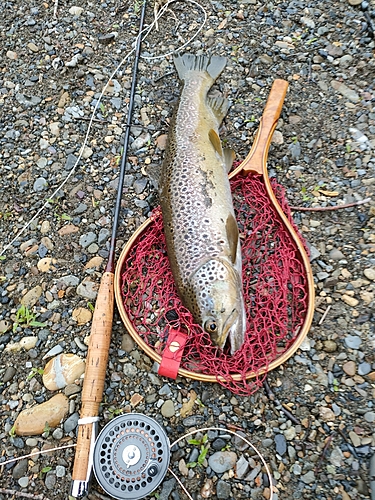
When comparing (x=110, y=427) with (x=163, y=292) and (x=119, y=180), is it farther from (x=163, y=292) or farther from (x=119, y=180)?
(x=119, y=180)

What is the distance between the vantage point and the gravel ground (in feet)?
9.43

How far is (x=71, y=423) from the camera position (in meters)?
3.04

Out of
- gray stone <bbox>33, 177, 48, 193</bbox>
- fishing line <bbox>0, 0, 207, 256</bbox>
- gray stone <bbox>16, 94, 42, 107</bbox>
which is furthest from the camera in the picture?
gray stone <bbox>16, 94, 42, 107</bbox>

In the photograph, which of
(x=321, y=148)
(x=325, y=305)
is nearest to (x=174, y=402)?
(x=325, y=305)

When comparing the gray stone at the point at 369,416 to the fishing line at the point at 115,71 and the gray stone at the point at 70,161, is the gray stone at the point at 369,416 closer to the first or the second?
the fishing line at the point at 115,71

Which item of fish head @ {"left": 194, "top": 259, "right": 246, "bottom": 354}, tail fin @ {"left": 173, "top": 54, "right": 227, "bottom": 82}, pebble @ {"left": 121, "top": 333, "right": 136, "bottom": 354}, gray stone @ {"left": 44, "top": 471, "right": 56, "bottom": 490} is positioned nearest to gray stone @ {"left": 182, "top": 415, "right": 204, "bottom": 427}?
fish head @ {"left": 194, "top": 259, "right": 246, "bottom": 354}

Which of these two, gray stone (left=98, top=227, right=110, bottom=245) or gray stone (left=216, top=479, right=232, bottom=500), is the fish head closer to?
gray stone (left=216, top=479, right=232, bottom=500)

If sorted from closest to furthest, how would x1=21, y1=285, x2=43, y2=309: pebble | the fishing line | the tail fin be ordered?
1. x1=21, y1=285, x2=43, y2=309: pebble
2. the fishing line
3. the tail fin

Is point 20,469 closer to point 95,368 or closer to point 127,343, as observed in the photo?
point 95,368

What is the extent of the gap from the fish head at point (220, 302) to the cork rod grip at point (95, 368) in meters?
0.62

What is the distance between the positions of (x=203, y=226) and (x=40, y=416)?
169 cm

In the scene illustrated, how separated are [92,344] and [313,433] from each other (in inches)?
59.6

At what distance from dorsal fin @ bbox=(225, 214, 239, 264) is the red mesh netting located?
0.85 feet

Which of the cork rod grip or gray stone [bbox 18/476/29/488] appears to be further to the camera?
gray stone [bbox 18/476/29/488]
